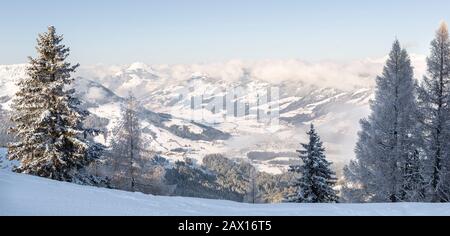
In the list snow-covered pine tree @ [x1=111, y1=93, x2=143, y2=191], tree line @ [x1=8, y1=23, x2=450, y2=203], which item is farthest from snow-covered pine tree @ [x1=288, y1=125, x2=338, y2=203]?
snow-covered pine tree @ [x1=111, y1=93, x2=143, y2=191]

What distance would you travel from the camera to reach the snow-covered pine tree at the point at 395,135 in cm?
2473

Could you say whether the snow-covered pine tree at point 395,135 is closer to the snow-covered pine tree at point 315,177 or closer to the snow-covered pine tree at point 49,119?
the snow-covered pine tree at point 315,177

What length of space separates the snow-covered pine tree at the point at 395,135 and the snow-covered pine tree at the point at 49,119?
53.9 feet

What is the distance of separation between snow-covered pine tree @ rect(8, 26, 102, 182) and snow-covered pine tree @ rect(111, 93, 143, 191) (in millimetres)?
7689

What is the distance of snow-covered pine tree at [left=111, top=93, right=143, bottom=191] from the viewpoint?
27.7 meters

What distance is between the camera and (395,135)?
2516 cm

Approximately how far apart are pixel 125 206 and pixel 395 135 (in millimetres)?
20253

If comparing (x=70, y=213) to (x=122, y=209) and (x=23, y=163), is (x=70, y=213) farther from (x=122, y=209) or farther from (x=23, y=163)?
(x=23, y=163)

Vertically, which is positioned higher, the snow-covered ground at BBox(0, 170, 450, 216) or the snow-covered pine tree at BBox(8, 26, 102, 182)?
the snow-covered pine tree at BBox(8, 26, 102, 182)

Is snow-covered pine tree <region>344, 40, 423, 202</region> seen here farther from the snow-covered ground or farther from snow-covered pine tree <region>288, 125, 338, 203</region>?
the snow-covered ground
